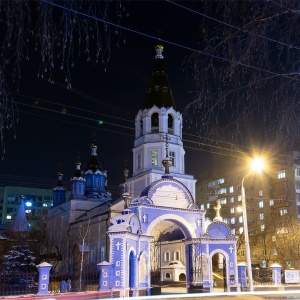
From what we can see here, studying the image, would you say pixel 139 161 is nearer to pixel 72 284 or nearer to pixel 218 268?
pixel 218 268

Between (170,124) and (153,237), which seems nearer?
(153,237)

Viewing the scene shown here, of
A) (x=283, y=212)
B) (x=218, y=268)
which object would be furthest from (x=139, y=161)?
(x=283, y=212)

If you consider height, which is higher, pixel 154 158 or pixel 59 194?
pixel 59 194

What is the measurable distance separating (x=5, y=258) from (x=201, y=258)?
13018 mm

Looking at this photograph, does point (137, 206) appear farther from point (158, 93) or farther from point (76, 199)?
point (76, 199)

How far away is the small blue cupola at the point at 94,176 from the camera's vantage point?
58.5m

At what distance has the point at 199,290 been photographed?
27219mm

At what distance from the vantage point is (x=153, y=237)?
27.5m

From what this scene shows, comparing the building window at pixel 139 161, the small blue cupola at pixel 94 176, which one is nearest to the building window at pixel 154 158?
the building window at pixel 139 161

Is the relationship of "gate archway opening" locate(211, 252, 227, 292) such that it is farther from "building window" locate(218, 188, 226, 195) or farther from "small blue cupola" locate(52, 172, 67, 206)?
"building window" locate(218, 188, 226, 195)

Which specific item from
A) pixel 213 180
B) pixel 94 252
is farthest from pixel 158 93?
pixel 213 180

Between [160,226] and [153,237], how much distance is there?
8.83 m

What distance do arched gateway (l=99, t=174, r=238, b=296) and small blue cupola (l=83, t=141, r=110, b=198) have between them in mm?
29559

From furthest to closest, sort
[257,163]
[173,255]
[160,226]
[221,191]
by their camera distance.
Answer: [221,191] → [173,255] → [160,226] → [257,163]
